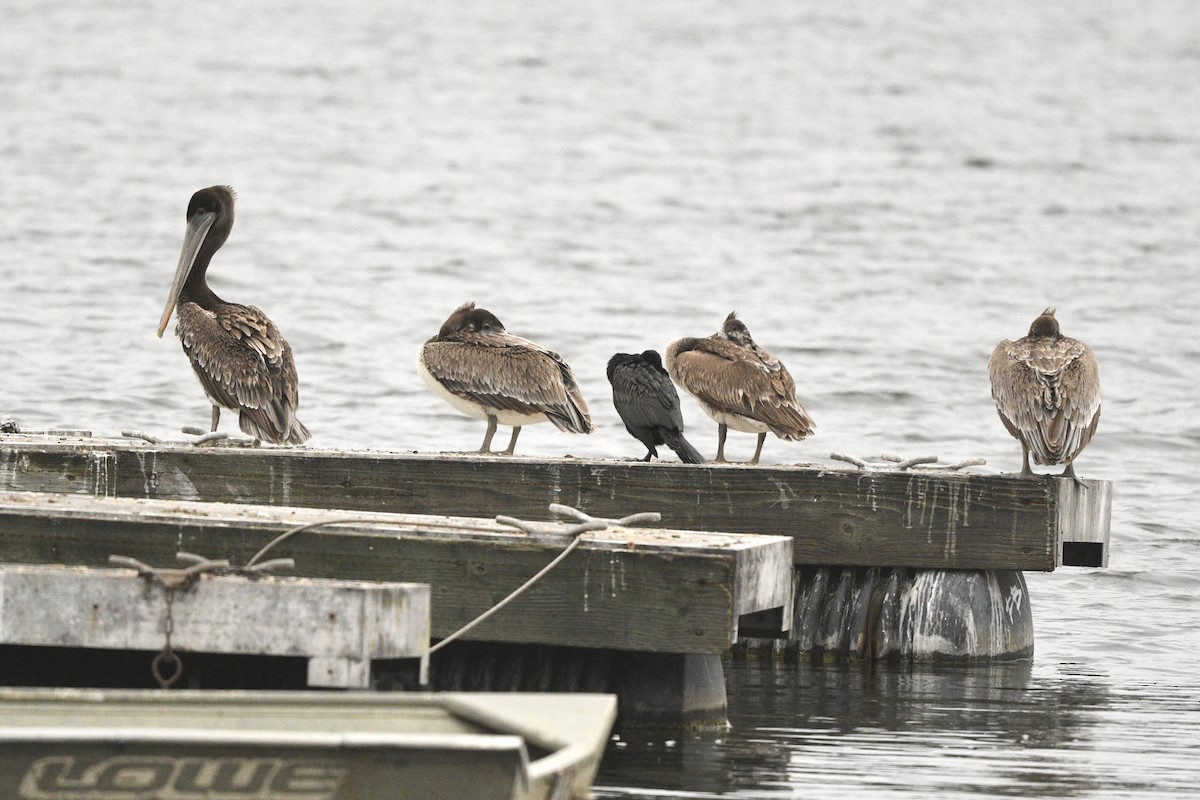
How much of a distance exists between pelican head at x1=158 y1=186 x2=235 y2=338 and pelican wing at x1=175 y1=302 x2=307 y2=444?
0.75 meters

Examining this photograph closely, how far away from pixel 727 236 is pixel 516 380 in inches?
1010

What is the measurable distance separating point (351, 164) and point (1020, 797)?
119 feet

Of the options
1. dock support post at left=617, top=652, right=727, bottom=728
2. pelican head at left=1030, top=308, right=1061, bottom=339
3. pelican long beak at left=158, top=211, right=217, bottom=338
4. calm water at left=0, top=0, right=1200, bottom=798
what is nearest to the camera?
dock support post at left=617, top=652, right=727, bottom=728

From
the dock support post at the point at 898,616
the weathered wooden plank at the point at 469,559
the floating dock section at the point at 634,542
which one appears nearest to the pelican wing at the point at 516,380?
the floating dock section at the point at 634,542

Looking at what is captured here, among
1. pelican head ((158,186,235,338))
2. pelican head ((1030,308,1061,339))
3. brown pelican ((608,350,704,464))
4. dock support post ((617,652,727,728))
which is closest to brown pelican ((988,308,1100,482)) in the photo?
pelican head ((1030,308,1061,339))

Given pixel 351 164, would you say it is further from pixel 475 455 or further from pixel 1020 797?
pixel 1020 797

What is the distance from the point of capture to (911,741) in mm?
7879

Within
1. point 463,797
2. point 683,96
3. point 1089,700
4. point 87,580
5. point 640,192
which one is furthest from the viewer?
point 683,96

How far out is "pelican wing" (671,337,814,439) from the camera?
10.3 meters

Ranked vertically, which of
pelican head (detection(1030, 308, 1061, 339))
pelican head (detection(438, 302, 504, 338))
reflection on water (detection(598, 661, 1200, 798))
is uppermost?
pelican head (detection(1030, 308, 1061, 339))

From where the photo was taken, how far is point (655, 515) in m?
7.17

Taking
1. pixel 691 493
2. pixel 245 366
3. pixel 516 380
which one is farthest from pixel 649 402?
pixel 245 366

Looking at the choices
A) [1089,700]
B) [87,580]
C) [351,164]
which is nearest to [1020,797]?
[1089,700]

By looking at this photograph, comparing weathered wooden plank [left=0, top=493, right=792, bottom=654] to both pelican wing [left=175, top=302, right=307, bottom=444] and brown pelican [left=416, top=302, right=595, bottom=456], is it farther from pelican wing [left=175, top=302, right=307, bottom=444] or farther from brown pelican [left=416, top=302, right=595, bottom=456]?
pelican wing [left=175, top=302, right=307, bottom=444]
